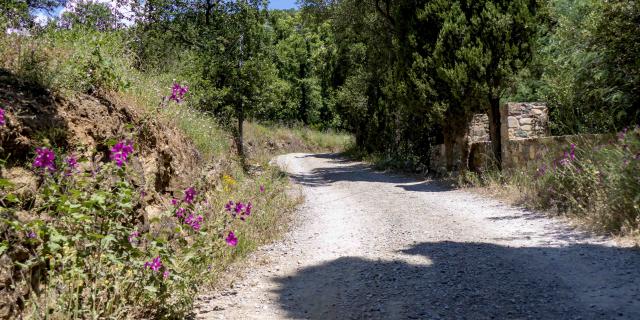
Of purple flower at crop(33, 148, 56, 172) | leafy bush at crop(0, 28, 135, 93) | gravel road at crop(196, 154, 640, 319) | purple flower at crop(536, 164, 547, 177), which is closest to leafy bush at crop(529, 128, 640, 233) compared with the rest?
purple flower at crop(536, 164, 547, 177)

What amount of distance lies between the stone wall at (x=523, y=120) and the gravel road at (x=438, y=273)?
3.50 m

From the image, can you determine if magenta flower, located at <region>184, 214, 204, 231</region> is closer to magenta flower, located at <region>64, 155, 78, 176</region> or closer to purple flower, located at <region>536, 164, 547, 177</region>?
magenta flower, located at <region>64, 155, 78, 176</region>

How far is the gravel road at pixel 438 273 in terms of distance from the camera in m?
3.75

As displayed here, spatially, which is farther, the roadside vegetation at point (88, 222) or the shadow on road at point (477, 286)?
the shadow on road at point (477, 286)

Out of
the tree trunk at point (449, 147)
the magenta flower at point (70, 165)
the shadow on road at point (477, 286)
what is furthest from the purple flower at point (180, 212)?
the tree trunk at point (449, 147)

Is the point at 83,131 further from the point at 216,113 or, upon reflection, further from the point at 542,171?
the point at 216,113

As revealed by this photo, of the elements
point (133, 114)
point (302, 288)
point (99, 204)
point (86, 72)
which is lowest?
point (302, 288)

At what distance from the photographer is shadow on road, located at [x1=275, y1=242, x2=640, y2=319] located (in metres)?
3.63

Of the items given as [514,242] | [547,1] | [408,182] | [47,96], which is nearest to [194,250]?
[47,96]

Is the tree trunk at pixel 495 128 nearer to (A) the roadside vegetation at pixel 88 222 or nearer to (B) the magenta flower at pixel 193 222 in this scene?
(A) the roadside vegetation at pixel 88 222

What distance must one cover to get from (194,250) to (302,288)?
49.3 inches

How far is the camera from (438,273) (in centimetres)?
468

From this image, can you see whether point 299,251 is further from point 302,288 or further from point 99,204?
point 99,204

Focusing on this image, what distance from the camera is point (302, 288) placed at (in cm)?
457
